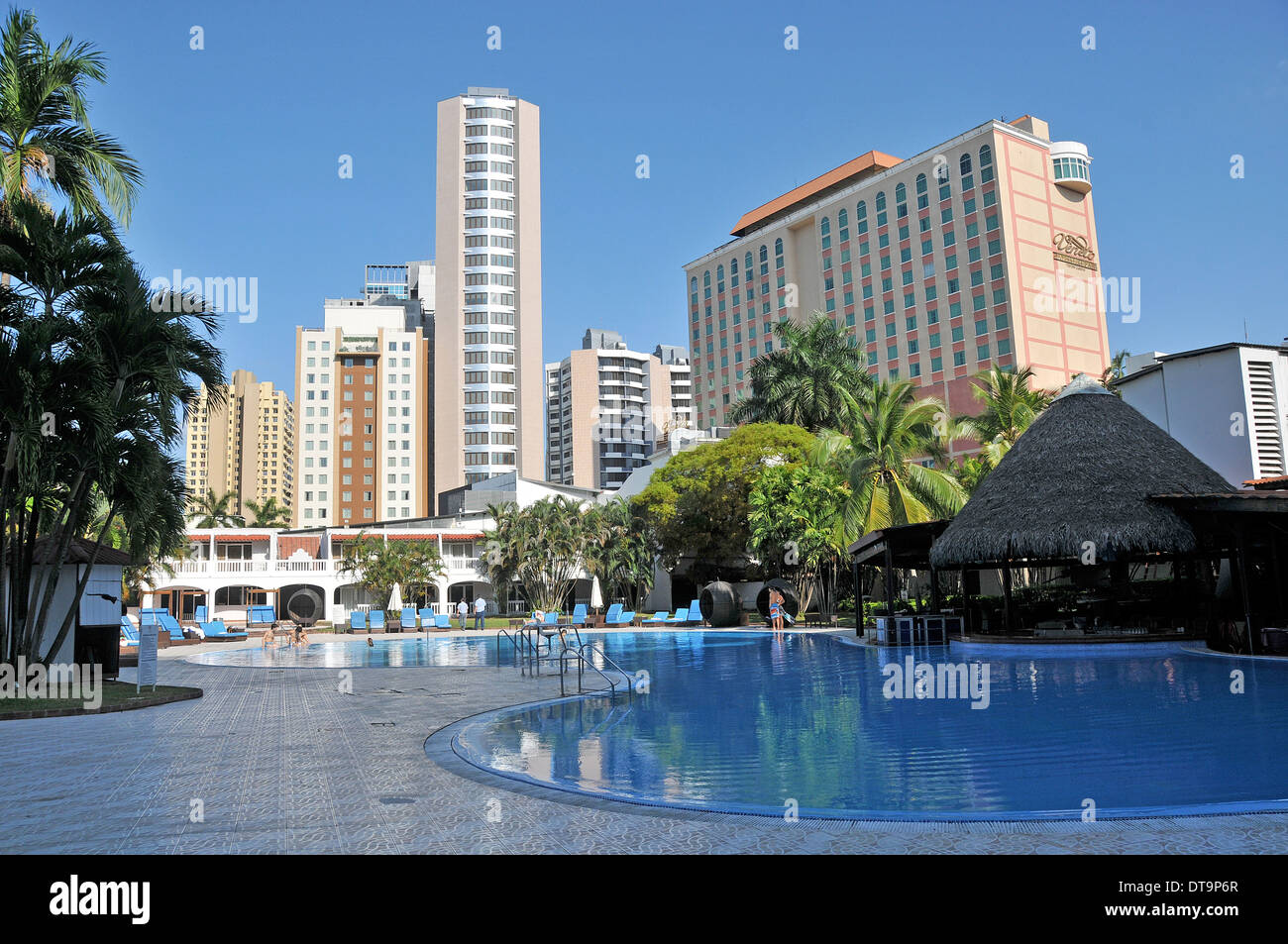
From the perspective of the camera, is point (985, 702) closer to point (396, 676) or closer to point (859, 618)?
point (396, 676)

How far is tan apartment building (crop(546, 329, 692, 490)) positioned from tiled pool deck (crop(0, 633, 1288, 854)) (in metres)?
103

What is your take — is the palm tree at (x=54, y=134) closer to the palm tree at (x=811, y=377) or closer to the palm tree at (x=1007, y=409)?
the palm tree at (x=1007, y=409)

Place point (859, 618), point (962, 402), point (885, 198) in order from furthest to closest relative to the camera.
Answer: point (885, 198), point (962, 402), point (859, 618)

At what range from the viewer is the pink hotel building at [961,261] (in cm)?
6228

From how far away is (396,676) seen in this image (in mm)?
16406

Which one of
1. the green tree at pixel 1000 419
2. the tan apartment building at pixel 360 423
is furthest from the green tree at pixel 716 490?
the tan apartment building at pixel 360 423

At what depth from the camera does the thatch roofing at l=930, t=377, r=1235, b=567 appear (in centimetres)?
1811

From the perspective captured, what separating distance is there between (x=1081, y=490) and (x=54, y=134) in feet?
64.9

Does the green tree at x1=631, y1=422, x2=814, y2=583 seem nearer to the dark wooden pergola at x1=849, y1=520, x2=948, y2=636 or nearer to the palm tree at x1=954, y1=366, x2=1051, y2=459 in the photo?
the palm tree at x1=954, y1=366, x2=1051, y2=459

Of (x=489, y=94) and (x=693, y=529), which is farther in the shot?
(x=489, y=94)

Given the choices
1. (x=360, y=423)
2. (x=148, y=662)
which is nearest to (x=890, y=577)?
(x=148, y=662)
